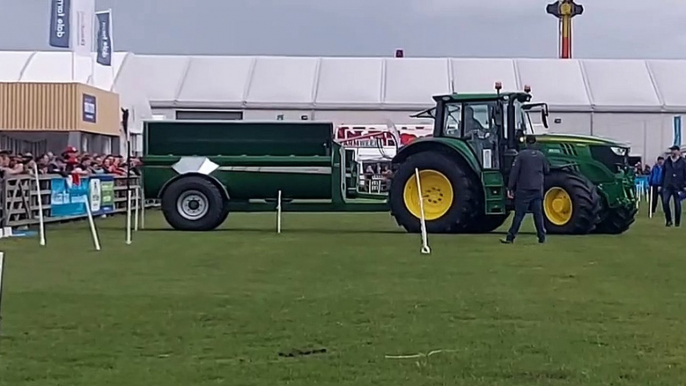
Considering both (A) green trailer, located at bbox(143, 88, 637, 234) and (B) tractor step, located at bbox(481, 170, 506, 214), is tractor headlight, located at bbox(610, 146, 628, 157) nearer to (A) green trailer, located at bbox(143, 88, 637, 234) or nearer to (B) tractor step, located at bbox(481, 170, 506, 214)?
(A) green trailer, located at bbox(143, 88, 637, 234)

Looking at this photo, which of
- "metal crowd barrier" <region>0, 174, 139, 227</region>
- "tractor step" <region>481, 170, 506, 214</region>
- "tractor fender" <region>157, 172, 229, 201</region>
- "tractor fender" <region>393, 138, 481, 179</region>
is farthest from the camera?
"tractor fender" <region>157, 172, 229, 201</region>

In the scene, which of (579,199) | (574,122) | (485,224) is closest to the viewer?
(579,199)

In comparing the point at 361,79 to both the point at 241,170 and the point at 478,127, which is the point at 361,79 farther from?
the point at 478,127

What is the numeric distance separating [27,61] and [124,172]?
27326 millimetres

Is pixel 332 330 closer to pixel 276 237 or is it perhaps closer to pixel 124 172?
pixel 276 237

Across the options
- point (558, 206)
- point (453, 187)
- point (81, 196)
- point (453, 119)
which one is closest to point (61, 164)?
point (81, 196)

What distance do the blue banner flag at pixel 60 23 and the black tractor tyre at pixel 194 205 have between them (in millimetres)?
15245

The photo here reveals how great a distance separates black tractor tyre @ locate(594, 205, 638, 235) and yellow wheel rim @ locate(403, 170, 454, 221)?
2808 mm

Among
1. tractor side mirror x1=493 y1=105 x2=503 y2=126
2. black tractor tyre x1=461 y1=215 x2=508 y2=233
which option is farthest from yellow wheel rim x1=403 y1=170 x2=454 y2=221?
tractor side mirror x1=493 y1=105 x2=503 y2=126

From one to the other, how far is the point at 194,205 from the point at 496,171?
5990 millimetres

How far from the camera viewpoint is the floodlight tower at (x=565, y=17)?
217 feet

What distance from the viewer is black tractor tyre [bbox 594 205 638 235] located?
23.5m

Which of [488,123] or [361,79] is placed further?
[361,79]

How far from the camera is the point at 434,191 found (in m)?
23.4
